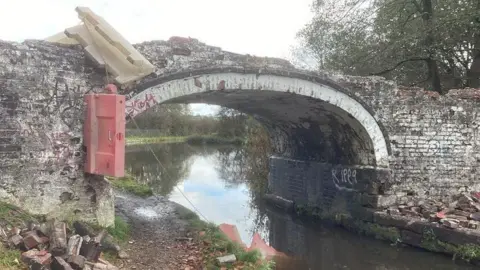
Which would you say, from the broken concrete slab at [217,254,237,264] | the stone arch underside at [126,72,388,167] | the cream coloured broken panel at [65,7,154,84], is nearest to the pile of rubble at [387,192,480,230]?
the stone arch underside at [126,72,388,167]

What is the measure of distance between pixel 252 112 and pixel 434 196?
427cm

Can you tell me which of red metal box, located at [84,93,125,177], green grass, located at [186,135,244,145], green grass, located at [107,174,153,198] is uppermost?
red metal box, located at [84,93,125,177]

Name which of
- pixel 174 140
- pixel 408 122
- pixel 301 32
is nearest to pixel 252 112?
pixel 408 122

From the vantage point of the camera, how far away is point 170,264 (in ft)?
18.5

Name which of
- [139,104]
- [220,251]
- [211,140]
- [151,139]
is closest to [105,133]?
[139,104]

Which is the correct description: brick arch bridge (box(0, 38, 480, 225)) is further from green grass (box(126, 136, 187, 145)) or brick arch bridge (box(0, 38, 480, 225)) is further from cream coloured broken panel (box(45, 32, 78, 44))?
green grass (box(126, 136, 187, 145))

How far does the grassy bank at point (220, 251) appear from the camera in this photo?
5781mm

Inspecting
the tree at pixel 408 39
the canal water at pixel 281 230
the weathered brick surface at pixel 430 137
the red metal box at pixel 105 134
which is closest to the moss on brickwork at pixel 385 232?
the canal water at pixel 281 230

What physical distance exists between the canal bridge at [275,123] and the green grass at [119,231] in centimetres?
21

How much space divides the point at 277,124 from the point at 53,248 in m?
7.80

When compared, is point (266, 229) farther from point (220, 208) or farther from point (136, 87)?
point (136, 87)

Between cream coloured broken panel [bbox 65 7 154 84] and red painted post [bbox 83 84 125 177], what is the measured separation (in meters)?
0.28

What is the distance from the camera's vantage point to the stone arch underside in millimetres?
6969

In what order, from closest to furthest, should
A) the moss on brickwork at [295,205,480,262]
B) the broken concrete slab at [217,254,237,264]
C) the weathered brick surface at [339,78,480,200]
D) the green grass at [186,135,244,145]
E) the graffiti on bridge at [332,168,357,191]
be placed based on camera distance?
the broken concrete slab at [217,254,237,264] → the moss on brickwork at [295,205,480,262] → the weathered brick surface at [339,78,480,200] → the graffiti on bridge at [332,168,357,191] → the green grass at [186,135,244,145]
